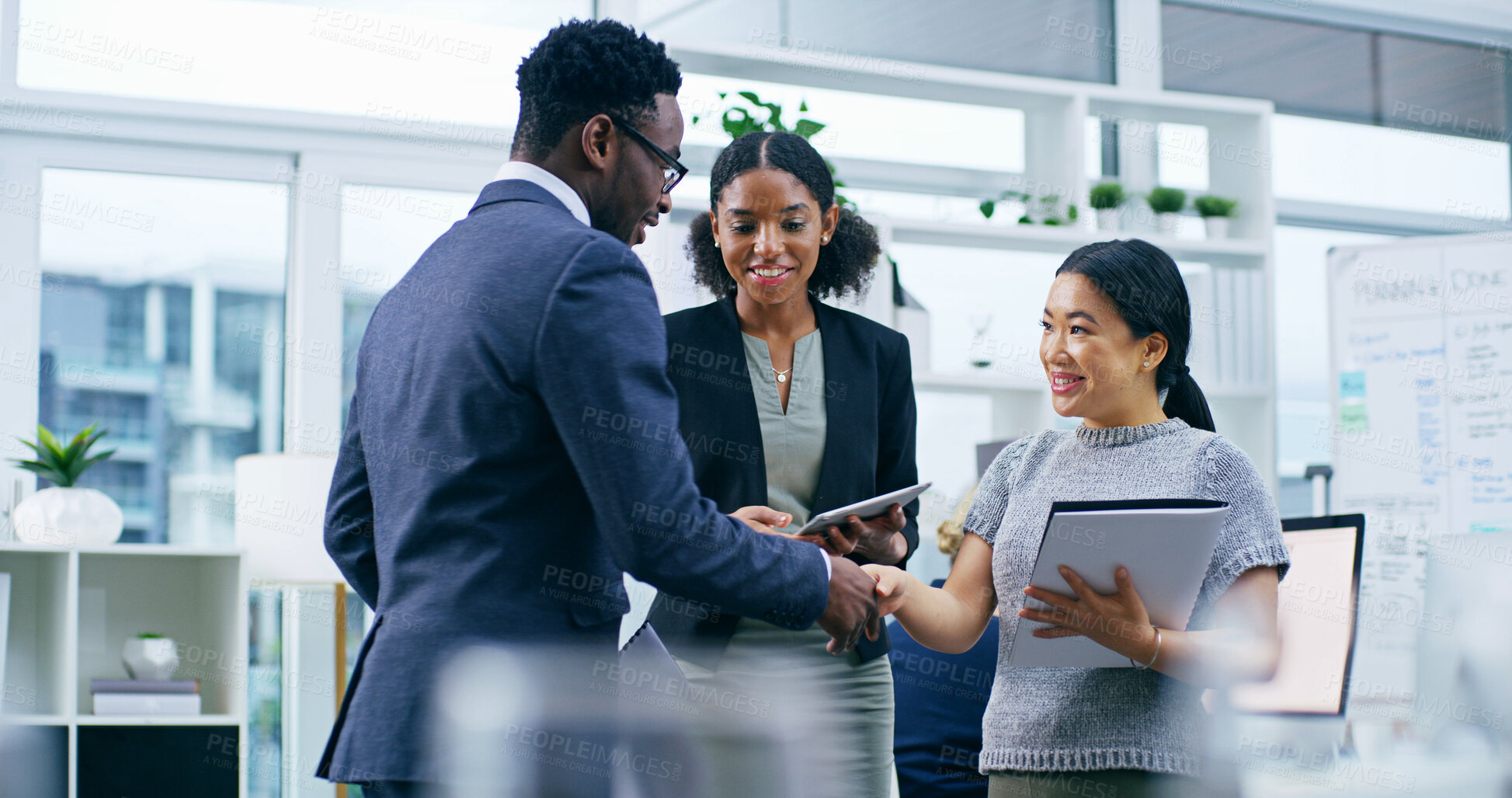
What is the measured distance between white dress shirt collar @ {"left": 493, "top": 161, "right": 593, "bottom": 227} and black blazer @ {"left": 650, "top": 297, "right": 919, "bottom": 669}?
0.50 m

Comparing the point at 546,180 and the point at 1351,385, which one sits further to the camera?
the point at 1351,385

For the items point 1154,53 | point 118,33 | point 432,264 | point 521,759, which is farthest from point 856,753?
point 1154,53

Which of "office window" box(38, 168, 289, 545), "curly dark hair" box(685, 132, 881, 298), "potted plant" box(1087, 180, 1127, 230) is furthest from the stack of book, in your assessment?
"potted plant" box(1087, 180, 1127, 230)

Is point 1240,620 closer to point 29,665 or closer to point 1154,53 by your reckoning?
point 29,665

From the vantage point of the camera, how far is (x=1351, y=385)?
13.9ft

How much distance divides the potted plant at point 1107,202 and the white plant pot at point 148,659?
3054mm

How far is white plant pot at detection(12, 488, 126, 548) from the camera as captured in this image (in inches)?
128

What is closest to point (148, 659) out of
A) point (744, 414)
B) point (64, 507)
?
point (64, 507)

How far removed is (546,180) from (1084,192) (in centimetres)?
306

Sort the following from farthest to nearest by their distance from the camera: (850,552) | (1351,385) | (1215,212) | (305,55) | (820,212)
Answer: (1215,212) < (1351,385) < (305,55) < (820,212) < (850,552)

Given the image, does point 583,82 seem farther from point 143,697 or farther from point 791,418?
point 143,697

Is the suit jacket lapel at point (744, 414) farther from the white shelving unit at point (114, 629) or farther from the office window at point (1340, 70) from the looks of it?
Result: the office window at point (1340, 70)

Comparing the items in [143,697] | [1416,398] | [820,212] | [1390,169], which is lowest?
[143,697]

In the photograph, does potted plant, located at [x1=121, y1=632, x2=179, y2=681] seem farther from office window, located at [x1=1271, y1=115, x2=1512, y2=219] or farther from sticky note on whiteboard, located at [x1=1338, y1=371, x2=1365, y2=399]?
office window, located at [x1=1271, y1=115, x2=1512, y2=219]
